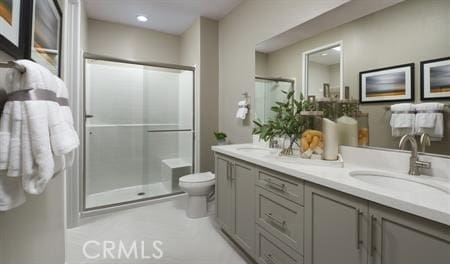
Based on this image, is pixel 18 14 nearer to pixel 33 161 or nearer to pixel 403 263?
pixel 33 161

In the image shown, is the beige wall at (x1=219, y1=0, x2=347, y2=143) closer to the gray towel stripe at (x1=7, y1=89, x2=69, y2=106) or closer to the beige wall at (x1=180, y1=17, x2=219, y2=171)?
the beige wall at (x1=180, y1=17, x2=219, y2=171)

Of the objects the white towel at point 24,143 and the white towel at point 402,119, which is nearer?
the white towel at point 24,143

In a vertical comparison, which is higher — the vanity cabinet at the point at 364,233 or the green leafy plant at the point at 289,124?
the green leafy plant at the point at 289,124

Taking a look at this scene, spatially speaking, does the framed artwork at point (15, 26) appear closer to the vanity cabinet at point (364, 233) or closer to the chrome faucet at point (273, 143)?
the vanity cabinet at point (364, 233)

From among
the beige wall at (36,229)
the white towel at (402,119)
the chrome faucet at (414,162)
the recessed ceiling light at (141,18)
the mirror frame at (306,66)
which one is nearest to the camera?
the beige wall at (36,229)

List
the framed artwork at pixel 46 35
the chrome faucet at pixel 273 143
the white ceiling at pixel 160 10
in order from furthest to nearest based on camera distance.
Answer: the white ceiling at pixel 160 10, the chrome faucet at pixel 273 143, the framed artwork at pixel 46 35

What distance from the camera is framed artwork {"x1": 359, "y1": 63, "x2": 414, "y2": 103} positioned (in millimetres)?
1208

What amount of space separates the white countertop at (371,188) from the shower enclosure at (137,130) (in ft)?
6.34

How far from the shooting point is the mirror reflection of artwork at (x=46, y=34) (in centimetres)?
101

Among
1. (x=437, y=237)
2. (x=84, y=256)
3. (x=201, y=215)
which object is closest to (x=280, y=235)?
(x=437, y=237)

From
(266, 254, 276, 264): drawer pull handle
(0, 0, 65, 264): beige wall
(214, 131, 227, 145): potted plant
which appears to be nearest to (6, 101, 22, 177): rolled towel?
(0, 0, 65, 264): beige wall

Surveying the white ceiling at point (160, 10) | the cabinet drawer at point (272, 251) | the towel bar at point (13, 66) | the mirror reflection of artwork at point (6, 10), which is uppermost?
the white ceiling at point (160, 10)

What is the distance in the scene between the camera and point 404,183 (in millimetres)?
1072

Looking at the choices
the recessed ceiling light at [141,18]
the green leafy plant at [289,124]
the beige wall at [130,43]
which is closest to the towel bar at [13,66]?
the green leafy plant at [289,124]
